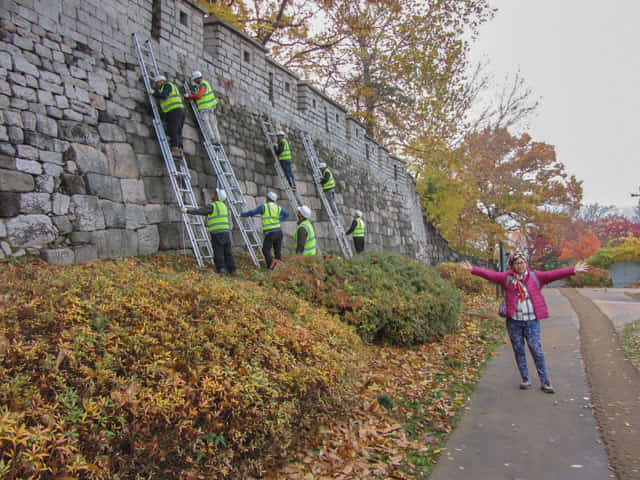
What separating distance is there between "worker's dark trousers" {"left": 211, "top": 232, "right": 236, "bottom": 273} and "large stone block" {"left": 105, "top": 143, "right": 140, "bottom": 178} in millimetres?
1619

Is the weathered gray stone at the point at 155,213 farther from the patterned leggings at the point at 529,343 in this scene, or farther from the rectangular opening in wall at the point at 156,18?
the patterned leggings at the point at 529,343

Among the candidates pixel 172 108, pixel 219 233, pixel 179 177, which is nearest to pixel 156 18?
pixel 172 108

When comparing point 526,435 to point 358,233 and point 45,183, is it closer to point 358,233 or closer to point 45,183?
point 45,183

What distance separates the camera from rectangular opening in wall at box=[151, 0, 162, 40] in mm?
8320

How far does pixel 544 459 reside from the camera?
140 inches

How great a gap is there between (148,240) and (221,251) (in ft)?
3.84

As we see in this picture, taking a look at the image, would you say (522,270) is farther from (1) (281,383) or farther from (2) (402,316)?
(1) (281,383)

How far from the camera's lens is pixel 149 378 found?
2738 mm

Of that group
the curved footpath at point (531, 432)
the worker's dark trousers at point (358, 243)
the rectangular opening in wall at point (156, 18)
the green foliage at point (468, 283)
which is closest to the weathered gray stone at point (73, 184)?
the rectangular opening in wall at point (156, 18)

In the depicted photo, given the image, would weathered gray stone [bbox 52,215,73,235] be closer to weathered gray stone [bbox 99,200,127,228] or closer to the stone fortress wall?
the stone fortress wall

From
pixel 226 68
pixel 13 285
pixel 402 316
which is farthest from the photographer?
pixel 226 68

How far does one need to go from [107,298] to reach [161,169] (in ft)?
15.9

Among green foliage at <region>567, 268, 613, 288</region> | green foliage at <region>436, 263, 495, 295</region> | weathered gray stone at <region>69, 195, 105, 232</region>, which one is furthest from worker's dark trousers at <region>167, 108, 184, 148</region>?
green foliage at <region>567, 268, 613, 288</region>

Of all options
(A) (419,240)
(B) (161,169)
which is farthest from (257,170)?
(A) (419,240)
